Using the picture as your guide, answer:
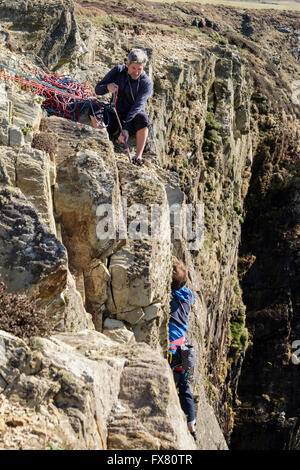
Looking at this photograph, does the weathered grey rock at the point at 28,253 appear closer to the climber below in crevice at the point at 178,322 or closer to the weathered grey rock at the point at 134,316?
the weathered grey rock at the point at 134,316

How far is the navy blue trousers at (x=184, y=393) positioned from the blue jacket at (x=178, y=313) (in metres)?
0.64

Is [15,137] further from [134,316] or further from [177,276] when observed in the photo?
[177,276]

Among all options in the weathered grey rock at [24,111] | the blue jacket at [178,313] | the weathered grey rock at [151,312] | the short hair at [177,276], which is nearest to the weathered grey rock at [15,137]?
the weathered grey rock at [24,111]

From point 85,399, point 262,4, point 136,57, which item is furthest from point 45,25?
point 262,4

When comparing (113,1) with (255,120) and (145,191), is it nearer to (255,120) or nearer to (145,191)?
(255,120)

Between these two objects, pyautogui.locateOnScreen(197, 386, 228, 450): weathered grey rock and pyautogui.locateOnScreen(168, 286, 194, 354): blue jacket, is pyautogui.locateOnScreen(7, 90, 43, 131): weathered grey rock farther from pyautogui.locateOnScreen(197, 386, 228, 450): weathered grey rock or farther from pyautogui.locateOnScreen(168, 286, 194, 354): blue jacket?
pyautogui.locateOnScreen(197, 386, 228, 450): weathered grey rock

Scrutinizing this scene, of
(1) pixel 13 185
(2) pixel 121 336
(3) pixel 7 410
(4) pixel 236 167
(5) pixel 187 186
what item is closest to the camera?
(3) pixel 7 410

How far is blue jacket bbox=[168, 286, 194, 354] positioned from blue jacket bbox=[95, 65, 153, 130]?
10.8 ft

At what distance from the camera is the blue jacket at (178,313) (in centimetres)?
938

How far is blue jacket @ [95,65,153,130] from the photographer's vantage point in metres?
9.97

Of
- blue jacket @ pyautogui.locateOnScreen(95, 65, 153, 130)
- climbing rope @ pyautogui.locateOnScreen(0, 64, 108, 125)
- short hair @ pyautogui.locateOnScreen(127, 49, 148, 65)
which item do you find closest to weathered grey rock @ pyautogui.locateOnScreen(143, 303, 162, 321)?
blue jacket @ pyautogui.locateOnScreen(95, 65, 153, 130)

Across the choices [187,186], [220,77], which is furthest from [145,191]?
[220,77]

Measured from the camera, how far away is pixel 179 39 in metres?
27.0
